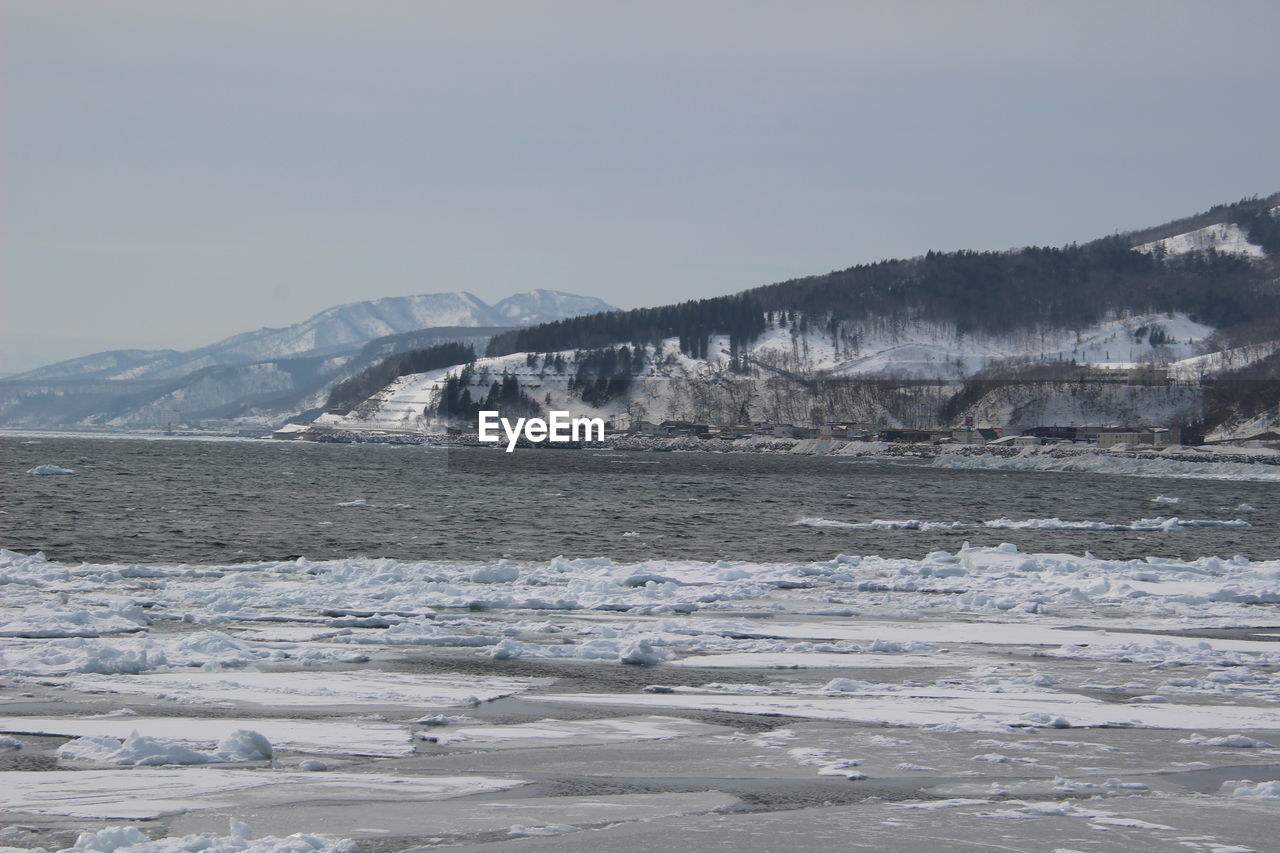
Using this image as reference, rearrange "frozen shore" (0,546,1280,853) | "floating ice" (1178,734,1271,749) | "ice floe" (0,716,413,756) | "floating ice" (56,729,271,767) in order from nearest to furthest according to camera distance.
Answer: "frozen shore" (0,546,1280,853) < "floating ice" (56,729,271,767) < "ice floe" (0,716,413,756) < "floating ice" (1178,734,1271,749)

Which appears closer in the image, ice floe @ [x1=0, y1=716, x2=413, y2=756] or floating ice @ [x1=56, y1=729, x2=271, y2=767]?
floating ice @ [x1=56, y1=729, x2=271, y2=767]

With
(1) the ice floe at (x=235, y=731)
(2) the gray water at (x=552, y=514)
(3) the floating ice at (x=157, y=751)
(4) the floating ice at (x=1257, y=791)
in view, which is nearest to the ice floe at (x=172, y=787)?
(3) the floating ice at (x=157, y=751)

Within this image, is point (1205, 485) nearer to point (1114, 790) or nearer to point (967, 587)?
point (967, 587)

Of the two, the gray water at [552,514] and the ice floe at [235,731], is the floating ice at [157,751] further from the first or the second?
the gray water at [552,514]

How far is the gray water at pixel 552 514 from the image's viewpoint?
1695 inches

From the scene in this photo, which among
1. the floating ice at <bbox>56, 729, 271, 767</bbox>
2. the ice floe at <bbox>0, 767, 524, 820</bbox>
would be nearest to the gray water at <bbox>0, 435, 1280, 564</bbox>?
the floating ice at <bbox>56, 729, 271, 767</bbox>

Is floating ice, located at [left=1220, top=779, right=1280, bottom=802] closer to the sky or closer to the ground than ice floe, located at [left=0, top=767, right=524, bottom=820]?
closer to the ground

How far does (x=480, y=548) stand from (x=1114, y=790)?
31166mm

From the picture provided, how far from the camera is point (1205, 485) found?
365ft

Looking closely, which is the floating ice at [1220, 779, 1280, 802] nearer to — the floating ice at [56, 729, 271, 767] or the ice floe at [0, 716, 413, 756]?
the ice floe at [0, 716, 413, 756]

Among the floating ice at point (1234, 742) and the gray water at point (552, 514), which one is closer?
the floating ice at point (1234, 742)

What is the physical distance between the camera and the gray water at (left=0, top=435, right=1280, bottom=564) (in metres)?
43.1

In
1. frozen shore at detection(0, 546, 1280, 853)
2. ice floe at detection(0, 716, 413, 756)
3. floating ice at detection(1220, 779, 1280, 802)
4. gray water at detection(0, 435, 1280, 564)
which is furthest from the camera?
gray water at detection(0, 435, 1280, 564)

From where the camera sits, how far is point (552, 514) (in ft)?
202
